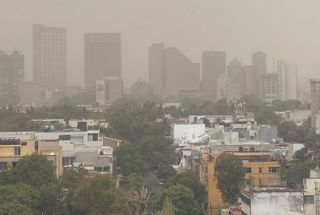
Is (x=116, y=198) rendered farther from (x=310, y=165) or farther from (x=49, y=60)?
(x=49, y=60)

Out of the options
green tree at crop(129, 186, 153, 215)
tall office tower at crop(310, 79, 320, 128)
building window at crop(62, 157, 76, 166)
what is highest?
tall office tower at crop(310, 79, 320, 128)

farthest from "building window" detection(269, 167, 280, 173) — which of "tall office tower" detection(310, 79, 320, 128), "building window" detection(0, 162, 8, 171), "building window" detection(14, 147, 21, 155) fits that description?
"tall office tower" detection(310, 79, 320, 128)

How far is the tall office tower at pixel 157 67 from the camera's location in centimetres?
4119

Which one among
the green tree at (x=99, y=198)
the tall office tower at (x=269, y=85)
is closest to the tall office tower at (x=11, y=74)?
the tall office tower at (x=269, y=85)

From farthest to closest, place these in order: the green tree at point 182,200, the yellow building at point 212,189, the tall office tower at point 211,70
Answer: the tall office tower at point 211,70 < the yellow building at point 212,189 < the green tree at point 182,200

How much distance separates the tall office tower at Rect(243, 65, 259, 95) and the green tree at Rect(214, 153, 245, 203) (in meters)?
31.5

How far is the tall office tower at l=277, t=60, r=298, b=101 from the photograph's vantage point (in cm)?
4044

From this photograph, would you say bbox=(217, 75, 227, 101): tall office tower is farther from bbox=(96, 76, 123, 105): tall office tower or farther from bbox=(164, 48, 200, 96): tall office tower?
bbox=(96, 76, 123, 105): tall office tower

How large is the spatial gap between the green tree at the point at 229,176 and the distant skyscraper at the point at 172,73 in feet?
108

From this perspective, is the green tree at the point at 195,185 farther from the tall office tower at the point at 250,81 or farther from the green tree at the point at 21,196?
the tall office tower at the point at 250,81

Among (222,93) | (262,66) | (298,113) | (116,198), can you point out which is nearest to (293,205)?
(116,198)

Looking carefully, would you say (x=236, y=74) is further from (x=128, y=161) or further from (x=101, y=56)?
(x=128, y=161)

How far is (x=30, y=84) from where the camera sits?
4028 cm

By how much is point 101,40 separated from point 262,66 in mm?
9652
